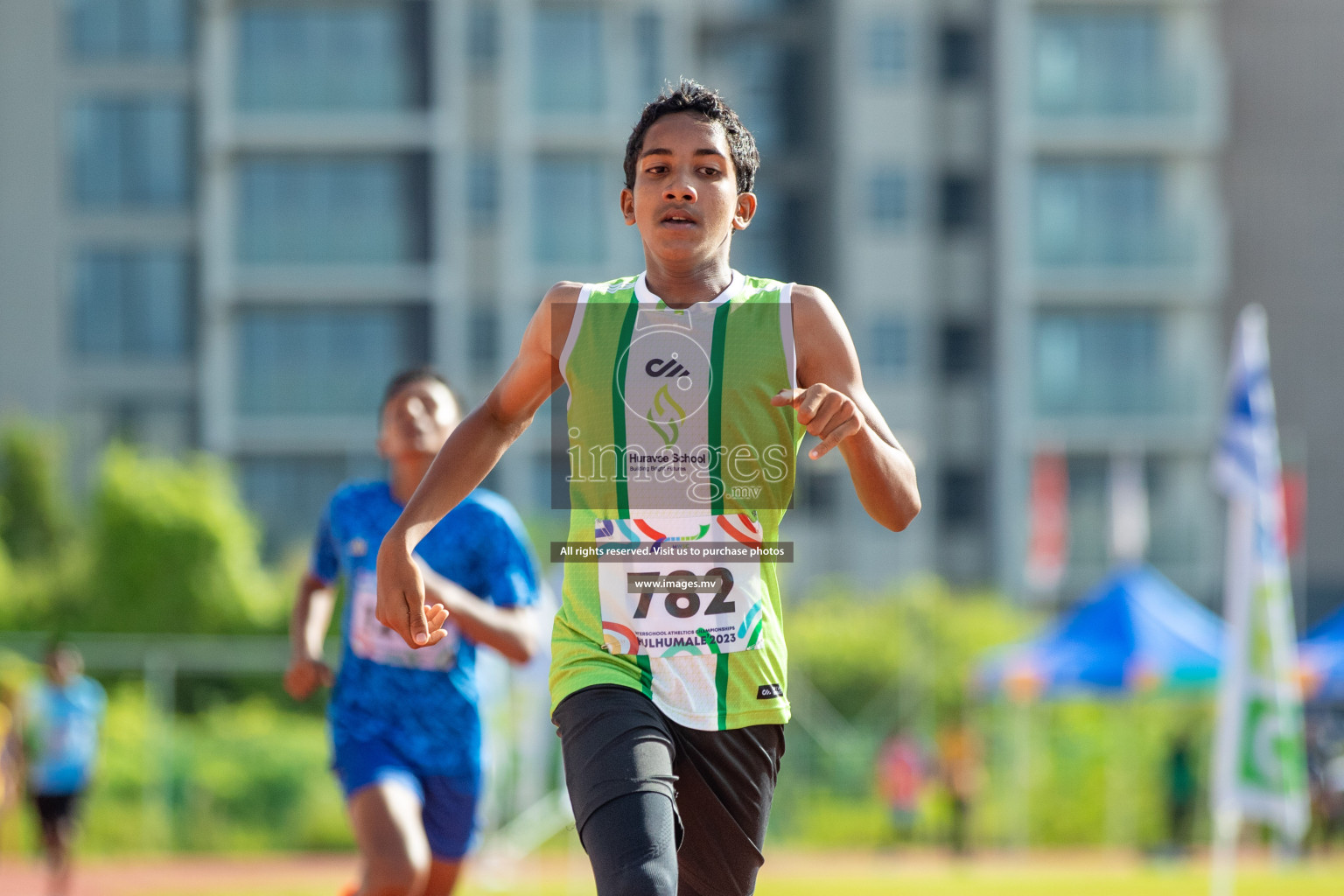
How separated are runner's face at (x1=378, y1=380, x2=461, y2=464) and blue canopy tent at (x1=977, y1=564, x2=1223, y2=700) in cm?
1550

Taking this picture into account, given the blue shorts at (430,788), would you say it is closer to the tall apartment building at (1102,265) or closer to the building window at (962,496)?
the tall apartment building at (1102,265)

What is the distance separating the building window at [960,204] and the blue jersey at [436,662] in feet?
131

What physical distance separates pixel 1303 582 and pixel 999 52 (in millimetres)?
14941

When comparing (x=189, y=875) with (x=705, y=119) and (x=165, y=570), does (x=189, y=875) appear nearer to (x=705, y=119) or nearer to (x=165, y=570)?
(x=165, y=570)

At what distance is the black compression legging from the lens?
3332 millimetres

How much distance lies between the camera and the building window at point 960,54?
1770 inches

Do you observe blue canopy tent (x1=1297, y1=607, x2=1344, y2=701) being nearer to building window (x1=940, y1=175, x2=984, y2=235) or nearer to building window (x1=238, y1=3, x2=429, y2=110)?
building window (x1=940, y1=175, x2=984, y2=235)

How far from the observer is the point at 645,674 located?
3635 mm

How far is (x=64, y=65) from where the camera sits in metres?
44.7

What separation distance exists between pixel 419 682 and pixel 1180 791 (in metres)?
18.1

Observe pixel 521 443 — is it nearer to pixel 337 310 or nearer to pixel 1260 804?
pixel 337 310

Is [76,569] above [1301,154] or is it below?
below

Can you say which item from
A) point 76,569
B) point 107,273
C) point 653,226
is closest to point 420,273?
point 107,273

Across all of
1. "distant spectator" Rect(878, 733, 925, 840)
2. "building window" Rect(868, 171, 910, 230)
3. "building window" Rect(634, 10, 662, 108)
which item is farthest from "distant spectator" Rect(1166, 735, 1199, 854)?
"building window" Rect(634, 10, 662, 108)
